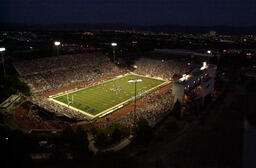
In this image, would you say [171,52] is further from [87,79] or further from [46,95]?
[46,95]

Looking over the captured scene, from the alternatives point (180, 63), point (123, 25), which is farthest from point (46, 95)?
point (123, 25)

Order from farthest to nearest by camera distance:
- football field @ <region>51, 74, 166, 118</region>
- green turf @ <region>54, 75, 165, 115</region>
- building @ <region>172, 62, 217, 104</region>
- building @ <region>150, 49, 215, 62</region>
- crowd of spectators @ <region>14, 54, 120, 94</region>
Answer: building @ <region>150, 49, 215, 62</region> < crowd of spectators @ <region>14, 54, 120, 94</region> < green turf @ <region>54, 75, 165, 115</region> < football field @ <region>51, 74, 166, 118</region> < building @ <region>172, 62, 217, 104</region>

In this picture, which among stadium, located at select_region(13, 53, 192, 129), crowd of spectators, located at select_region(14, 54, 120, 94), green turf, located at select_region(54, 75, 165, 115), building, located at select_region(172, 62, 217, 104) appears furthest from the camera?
crowd of spectators, located at select_region(14, 54, 120, 94)

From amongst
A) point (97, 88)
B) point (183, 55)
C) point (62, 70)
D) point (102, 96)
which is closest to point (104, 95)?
point (102, 96)

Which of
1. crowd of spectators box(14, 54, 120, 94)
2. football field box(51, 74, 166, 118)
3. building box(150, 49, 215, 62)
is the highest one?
building box(150, 49, 215, 62)

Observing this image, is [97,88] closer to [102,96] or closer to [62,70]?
[102,96]

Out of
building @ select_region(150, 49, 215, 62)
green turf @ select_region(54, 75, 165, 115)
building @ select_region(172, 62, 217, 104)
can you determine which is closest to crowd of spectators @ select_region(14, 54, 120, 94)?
green turf @ select_region(54, 75, 165, 115)

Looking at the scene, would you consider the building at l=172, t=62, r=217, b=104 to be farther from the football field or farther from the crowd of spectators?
the crowd of spectators
